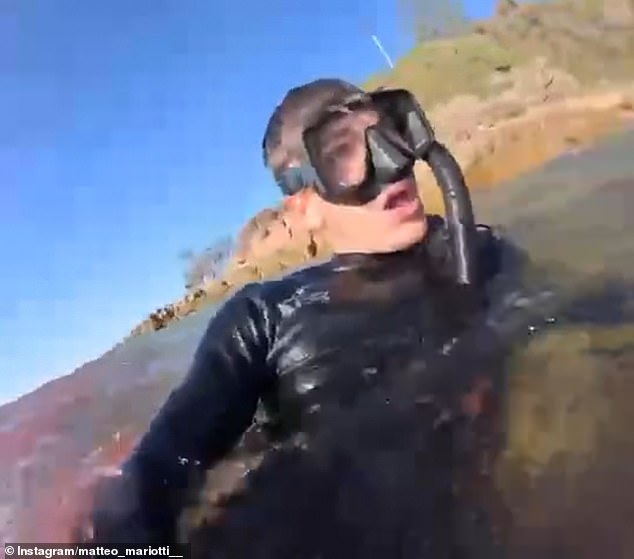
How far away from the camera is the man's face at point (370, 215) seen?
232 cm

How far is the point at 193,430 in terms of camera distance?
78.8 inches

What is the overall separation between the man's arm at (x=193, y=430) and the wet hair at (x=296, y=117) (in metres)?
0.42

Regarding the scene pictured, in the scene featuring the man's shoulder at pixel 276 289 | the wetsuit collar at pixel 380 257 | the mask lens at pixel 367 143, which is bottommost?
the man's shoulder at pixel 276 289

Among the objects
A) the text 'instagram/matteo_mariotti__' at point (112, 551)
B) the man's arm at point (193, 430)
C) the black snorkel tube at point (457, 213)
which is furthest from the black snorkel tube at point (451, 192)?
the text 'instagram/matteo_mariotti__' at point (112, 551)

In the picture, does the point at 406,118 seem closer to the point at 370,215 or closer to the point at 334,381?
the point at 370,215

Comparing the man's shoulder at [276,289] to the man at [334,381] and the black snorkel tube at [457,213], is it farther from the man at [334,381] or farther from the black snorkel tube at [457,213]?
the black snorkel tube at [457,213]

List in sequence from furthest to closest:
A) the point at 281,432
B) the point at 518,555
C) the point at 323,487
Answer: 1. the point at 281,432
2. the point at 323,487
3. the point at 518,555

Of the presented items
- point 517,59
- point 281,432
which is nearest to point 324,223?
point 281,432

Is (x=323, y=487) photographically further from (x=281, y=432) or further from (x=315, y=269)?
(x=315, y=269)

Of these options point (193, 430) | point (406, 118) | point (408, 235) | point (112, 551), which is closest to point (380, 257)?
point (408, 235)

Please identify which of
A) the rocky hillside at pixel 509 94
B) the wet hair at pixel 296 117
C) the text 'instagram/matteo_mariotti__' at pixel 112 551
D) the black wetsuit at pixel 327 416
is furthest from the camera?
the rocky hillside at pixel 509 94

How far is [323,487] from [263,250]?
7.72 metres

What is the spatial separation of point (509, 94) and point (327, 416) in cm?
1172

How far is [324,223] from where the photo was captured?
2.42 m
